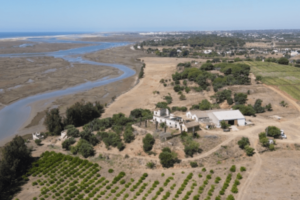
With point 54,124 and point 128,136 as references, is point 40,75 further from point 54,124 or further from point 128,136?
point 128,136

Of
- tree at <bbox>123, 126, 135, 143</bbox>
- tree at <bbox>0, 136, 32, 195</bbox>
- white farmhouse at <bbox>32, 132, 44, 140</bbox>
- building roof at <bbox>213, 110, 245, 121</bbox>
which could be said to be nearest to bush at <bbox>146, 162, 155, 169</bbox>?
tree at <bbox>123, 126, 135, 143</bbox>

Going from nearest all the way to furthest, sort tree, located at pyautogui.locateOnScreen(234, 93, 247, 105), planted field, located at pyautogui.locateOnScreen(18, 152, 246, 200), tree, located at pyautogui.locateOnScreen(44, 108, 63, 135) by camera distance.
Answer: planted field, located at pyautogui.locateOnScreen(18, 152, 246, 200) → tree, located at pyautogui.locateOnScreen(44, 108, 63, 135) → tree, located at pyautogui.locateOnScreen(234, 93, 247, 105)

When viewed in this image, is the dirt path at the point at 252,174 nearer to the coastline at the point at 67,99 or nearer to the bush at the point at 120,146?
the bush at the point at 120,146

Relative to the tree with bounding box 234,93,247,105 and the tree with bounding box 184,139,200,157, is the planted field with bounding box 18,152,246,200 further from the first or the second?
the tree with bounding box 234,93,247,105

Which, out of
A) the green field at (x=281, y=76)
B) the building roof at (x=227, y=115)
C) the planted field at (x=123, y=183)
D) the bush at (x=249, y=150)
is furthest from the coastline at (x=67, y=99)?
the green field at (x=281, y=76)

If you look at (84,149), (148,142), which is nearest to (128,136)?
(148,142)

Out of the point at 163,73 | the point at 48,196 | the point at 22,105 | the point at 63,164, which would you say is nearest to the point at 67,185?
the point at 48,196
